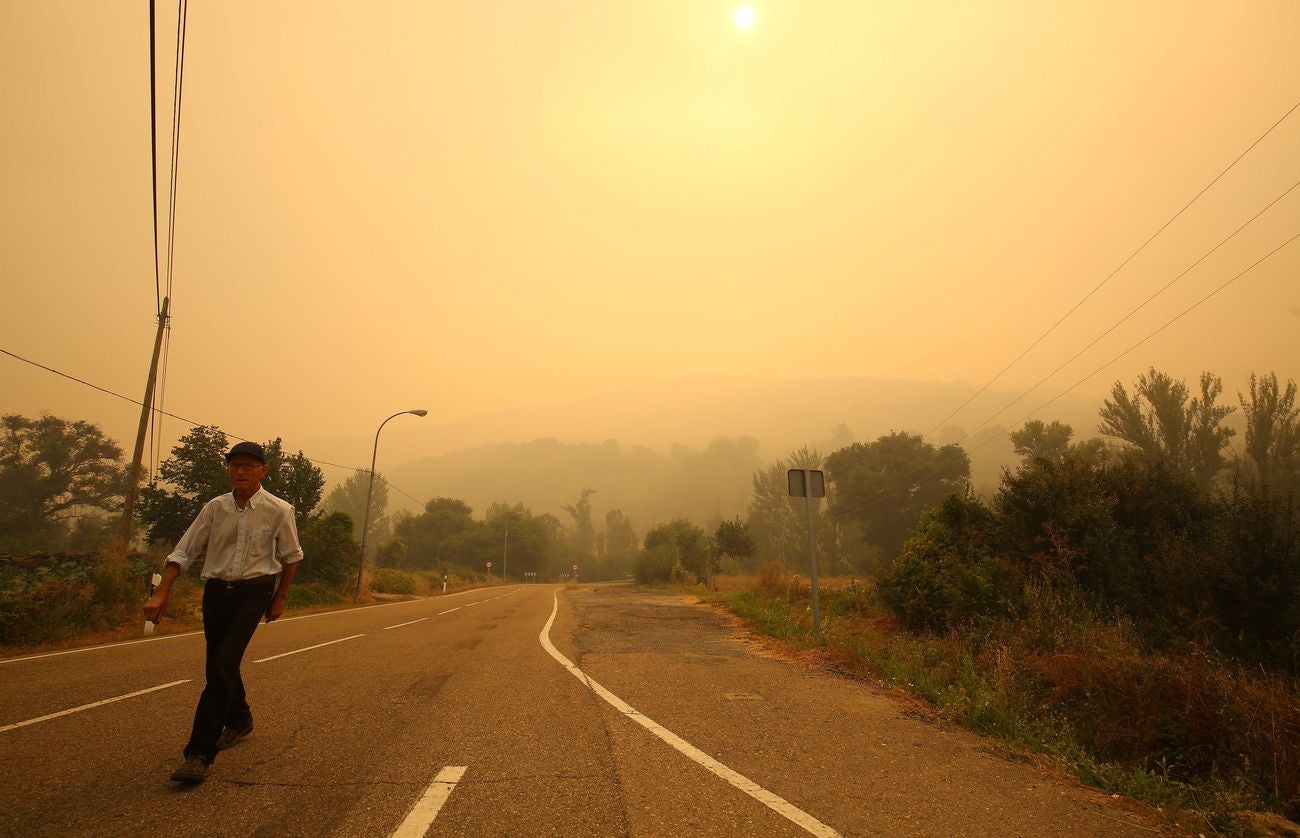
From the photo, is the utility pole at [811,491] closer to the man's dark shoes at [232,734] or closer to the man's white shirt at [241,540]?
the man's white shirt at [241,540]

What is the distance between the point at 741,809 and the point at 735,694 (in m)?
3.22

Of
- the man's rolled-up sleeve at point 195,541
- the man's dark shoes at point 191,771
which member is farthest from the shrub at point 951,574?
the man's rolled-up sleeve at point 195,541

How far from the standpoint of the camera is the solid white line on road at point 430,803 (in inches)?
114

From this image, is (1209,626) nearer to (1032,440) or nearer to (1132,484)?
(1132,484)

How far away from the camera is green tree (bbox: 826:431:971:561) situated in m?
71.9

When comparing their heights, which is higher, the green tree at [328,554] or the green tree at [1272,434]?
the green tree at [1272,434]

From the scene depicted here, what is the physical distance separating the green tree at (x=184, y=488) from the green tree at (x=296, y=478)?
2911 mm

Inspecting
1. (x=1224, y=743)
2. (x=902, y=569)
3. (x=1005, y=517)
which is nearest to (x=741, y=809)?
(x=1224, y=743)

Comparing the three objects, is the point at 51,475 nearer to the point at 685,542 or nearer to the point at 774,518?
the point at 685,542

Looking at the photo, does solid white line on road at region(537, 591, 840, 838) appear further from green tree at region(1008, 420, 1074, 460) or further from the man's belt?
green tree at region(1008, 420, 1074, 460)

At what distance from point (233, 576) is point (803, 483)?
870cm

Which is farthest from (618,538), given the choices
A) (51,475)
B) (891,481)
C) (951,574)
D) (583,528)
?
(951,574)

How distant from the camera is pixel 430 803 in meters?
3.26

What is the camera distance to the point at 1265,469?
33.8 m
